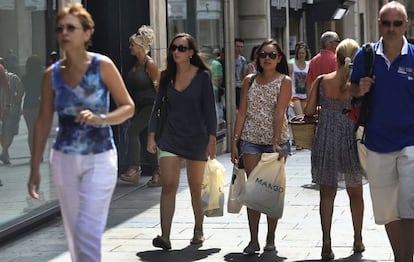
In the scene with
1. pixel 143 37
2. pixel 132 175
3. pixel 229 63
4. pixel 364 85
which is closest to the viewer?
pixel 364 85

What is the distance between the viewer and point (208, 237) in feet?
27.5

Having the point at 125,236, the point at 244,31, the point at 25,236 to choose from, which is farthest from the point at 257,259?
the point at 244,31

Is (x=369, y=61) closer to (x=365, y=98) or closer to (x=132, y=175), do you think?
(x=365, y=98)

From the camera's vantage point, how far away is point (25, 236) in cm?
861

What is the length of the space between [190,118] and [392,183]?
1956mm

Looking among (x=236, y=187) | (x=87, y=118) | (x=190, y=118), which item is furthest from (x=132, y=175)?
(x=87, y=118)

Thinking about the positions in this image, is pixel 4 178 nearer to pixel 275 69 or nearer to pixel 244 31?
pixel 275 69

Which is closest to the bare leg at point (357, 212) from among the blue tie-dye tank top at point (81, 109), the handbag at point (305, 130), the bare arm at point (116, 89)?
the handbag at point (305, 130)

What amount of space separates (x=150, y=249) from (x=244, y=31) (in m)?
10.7

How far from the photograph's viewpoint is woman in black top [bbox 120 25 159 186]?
11195 millimetres

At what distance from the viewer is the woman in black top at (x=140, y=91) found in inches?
441

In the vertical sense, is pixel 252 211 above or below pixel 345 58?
below

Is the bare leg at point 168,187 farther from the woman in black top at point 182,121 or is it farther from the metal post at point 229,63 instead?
the metal post at point 229,63

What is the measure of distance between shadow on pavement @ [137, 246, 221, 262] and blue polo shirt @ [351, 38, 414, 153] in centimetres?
191
